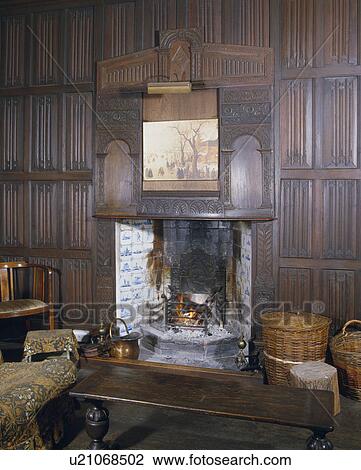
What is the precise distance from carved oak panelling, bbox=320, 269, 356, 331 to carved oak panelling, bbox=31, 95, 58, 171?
2.93 m

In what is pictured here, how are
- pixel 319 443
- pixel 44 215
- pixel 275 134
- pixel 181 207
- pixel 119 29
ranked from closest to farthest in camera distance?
pixel 319 443 → pixel 275 134 → pixel 181 207 → pixel 119 29 → pixel 44 215

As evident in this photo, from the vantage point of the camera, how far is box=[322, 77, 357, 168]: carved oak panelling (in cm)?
439

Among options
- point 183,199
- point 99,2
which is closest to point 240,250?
point 183,199

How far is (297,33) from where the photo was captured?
449 cm

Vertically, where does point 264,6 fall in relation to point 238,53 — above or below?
above

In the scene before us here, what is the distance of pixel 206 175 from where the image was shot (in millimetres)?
4723

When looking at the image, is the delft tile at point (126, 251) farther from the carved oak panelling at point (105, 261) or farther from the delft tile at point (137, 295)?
the delft tile at point (137, 295)

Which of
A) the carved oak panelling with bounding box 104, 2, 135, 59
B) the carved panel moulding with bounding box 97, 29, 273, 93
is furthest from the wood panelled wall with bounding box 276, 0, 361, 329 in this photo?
the carved oak panelling with bounding box 104, 2, 135, 59

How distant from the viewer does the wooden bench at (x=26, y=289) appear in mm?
4688

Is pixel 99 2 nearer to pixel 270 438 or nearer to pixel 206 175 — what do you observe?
pixel 206 175

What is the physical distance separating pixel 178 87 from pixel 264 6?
1072 millimetres

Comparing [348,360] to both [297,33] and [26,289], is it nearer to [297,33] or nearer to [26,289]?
[297,33]

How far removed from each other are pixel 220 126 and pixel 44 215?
207 cm

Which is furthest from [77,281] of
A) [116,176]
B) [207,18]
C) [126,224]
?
[207,18]
